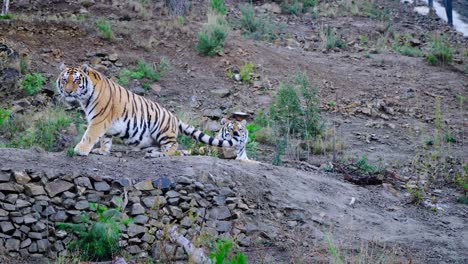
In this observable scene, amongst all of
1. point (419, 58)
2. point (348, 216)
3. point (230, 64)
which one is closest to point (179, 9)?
point (230, 64)

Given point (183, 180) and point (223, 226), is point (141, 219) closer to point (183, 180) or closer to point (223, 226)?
point (183, 180)

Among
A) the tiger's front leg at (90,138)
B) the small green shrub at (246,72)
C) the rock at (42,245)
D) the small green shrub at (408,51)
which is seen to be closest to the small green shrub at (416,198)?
the tiger's front leg at (90,138)

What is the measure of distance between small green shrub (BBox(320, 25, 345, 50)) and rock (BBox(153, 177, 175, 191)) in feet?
37.6

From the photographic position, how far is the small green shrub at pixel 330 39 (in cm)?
1908

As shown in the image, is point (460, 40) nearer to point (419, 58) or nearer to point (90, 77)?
point (419, 58)

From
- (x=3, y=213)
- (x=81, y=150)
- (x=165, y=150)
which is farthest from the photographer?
(x=165, y=150)

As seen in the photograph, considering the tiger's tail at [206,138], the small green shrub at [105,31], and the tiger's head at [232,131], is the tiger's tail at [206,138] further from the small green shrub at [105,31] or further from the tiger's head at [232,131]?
the small green shrub at [105,31]

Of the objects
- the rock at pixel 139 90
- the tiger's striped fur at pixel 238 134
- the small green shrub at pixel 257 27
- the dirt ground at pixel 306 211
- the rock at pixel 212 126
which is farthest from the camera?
the small green shrub at pixel 257 27

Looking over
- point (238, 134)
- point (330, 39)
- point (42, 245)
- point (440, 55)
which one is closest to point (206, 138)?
point (238, 134)

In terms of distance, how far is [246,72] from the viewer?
51.0 ft

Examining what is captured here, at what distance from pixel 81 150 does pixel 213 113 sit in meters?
5.06

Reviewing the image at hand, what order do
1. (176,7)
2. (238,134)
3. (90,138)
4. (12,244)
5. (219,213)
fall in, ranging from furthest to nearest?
(176,7) < (238,134) < (90,138) < (219,213) < (12,244)

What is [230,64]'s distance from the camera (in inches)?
628

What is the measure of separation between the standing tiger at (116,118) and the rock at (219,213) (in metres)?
1.49
